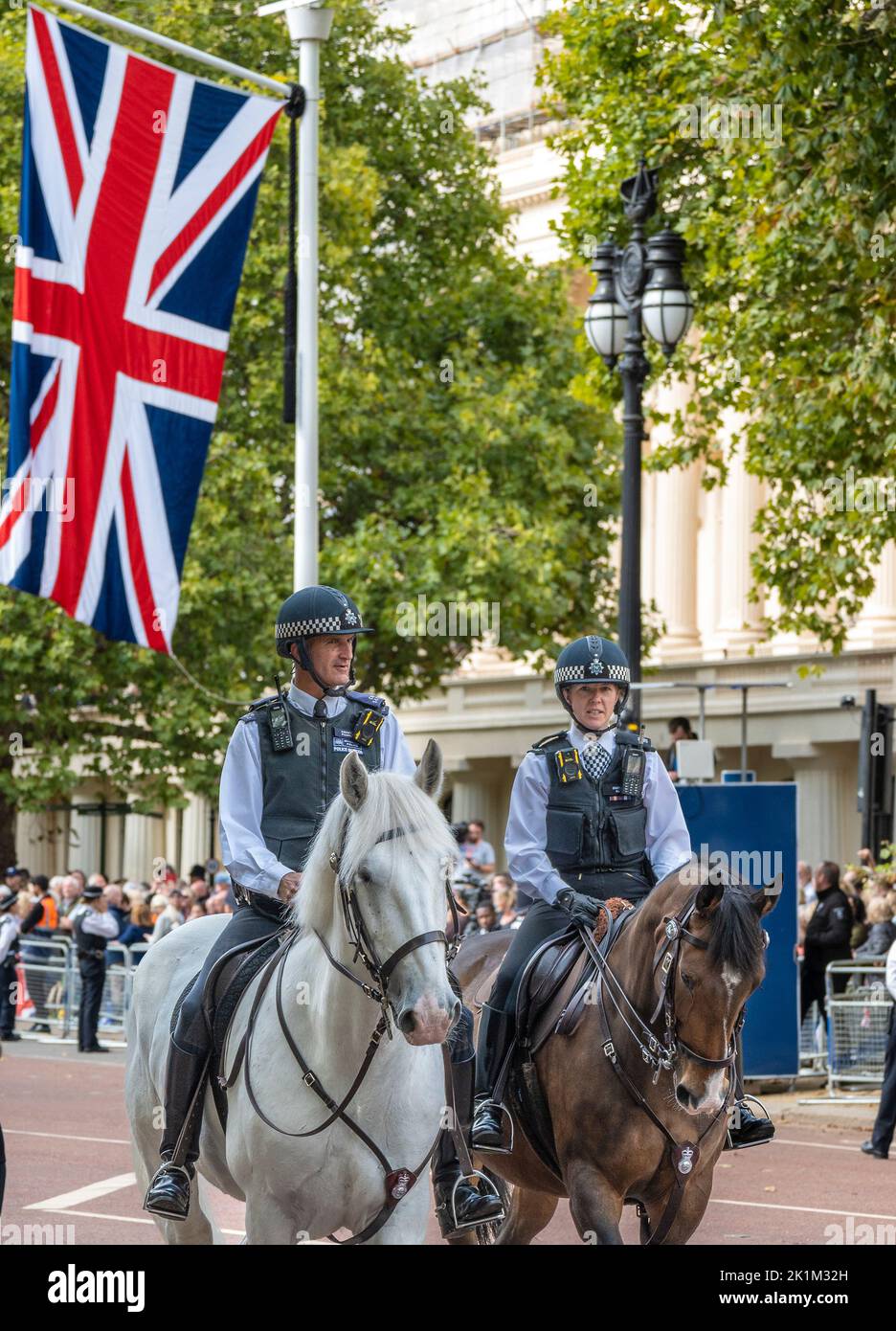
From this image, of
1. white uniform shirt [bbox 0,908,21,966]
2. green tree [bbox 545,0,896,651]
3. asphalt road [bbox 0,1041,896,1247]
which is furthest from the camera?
green tree [bbox 545,0,896,651]

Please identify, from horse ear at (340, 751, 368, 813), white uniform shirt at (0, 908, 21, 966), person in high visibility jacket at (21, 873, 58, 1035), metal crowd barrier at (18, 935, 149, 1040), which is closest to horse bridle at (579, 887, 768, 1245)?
horse ear at (340, 751, 368, 813)

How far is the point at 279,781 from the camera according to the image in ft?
23.4

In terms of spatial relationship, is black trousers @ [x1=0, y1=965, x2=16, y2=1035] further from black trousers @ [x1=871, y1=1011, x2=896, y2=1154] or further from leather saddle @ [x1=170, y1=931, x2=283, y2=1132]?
leather saddle @ [x1=170, y1=931, x2=283, y2=1132]

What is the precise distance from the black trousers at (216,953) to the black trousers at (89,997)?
18.6 meters

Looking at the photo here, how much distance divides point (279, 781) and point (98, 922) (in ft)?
62.8

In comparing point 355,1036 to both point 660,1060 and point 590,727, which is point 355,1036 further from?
point 590,727

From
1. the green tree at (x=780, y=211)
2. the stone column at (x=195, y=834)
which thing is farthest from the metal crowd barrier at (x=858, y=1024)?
the stone column at (x=195, y=834)

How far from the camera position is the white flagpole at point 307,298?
16.4 meters

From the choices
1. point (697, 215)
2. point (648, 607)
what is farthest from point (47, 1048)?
point (648, 607)

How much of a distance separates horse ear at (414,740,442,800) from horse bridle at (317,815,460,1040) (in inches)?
9.3

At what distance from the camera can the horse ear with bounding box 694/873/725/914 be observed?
7.26m

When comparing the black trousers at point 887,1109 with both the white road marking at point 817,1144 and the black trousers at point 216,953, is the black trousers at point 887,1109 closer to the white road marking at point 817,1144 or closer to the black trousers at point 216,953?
the white road marking at point 817,1144

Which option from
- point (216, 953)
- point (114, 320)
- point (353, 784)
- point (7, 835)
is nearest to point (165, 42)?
point (114, 320)

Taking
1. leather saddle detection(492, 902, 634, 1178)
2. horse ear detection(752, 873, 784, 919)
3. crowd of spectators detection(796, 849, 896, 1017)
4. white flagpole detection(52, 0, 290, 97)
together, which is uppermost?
white flagpole detection(52, 0, 290, 97)
